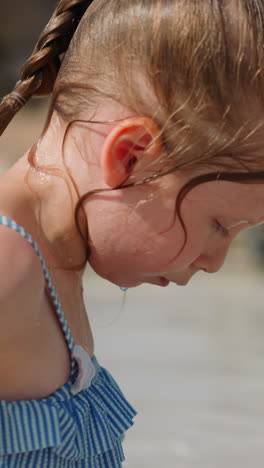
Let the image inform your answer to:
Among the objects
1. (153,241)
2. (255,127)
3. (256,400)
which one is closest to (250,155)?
(255,127)

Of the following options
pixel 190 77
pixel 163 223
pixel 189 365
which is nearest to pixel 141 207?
pixel 163 223

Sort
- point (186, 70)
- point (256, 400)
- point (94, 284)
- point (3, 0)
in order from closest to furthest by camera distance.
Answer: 1. point (186, 70)
2. point (256, 400)
3. point (94, 284)
4. point (3, 0)

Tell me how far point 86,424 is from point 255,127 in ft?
1.23

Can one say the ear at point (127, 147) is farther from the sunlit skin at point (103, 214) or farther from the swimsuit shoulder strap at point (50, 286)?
the swimsuit shoulder strap at point (50, 286)

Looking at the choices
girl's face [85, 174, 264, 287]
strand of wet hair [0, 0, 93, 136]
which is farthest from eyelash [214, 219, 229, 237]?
strand of wet hair [0, 0, 93, 136]

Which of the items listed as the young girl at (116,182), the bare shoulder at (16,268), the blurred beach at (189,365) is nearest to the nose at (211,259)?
the young girl at (116,182)

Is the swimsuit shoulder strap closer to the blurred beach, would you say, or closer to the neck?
the neck

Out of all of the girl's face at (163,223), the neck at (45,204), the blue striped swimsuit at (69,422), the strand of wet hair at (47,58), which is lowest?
the blue striped swimsuit at (69,422)

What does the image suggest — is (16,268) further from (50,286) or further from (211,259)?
(211,259)

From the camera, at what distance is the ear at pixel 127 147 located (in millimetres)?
909

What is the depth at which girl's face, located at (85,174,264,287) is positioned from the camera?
3.08 ft

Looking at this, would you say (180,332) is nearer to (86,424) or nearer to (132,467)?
(132,467)

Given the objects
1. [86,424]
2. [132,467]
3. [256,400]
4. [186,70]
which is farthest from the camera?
[256,400]

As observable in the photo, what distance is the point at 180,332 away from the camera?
2.59 meters
